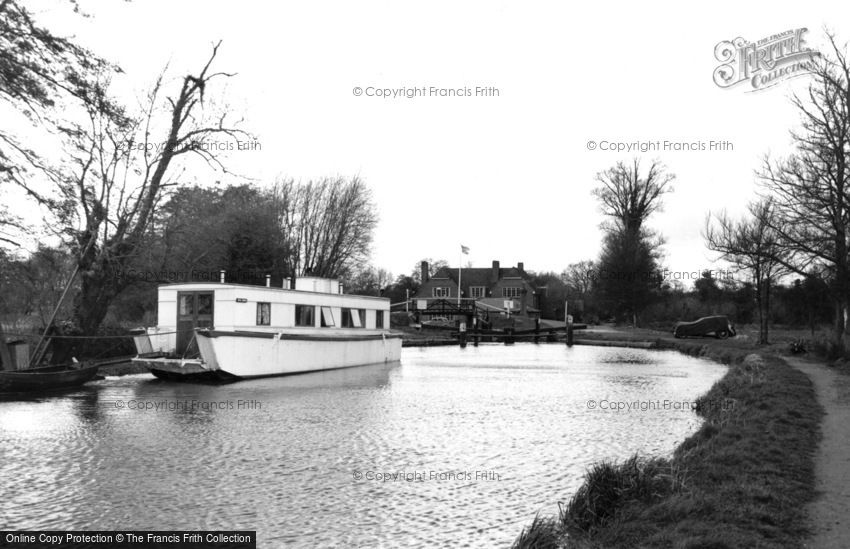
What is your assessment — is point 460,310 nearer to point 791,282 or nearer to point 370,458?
point 791,282

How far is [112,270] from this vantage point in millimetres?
21578

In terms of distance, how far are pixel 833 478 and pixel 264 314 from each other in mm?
18219

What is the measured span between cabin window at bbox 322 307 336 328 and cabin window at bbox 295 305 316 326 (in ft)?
2.48

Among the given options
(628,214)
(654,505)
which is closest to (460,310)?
(628,214)

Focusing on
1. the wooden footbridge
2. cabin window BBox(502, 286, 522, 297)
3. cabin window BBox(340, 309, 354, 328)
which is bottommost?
the wooden footbridge

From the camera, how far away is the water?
7555mm

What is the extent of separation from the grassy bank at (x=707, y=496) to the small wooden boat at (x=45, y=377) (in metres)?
14.7

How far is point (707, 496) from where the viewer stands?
6625mm

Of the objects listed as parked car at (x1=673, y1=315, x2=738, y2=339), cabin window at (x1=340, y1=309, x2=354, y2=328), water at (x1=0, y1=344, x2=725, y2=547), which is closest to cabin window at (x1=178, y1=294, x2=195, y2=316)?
water at (x1=0, y1=344, x2=725, y2=547)

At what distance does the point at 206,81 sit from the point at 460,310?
39.8m

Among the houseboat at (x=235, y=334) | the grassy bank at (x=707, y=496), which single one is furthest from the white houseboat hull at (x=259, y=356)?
the grassy bank at (x=707, y=496)

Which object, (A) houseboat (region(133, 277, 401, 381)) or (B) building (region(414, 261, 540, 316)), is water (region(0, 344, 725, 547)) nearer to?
(A) houseboat (region(133, 277, 401, 381))

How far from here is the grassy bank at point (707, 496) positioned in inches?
225

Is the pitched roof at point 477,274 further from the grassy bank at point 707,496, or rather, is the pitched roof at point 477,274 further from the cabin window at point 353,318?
the grassy bank at point 707,496
